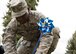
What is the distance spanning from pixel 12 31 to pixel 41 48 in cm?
84

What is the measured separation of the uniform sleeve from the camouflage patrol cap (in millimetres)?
441

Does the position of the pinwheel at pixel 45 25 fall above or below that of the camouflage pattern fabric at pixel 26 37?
above

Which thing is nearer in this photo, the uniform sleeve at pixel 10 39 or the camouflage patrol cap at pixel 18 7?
the camouflage patrol cap at pixel 18 7

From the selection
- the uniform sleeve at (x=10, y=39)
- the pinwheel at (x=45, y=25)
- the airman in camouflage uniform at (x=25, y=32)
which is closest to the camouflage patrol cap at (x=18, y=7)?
the airman in camouflage uniform at (x=25, y=32)

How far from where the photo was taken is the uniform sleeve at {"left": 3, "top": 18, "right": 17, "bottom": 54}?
22.9ft

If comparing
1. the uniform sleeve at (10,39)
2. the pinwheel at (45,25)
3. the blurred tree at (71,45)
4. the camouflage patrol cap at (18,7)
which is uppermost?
the camouflage patrol cap at (18,7)

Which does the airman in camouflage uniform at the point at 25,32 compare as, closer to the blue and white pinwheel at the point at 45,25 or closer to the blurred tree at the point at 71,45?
the blue and white pinwheel at the point at 45,25

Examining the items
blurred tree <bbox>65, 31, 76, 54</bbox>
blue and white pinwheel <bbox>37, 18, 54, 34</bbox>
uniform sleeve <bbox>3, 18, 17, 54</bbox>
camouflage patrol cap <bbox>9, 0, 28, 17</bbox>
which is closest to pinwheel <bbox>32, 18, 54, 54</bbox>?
blue and white pinwheel <bbox>37, 18, 54, 34</bbox>

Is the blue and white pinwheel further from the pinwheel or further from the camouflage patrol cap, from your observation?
the camouflage patrol cap

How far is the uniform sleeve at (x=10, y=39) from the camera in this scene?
22.9 feet

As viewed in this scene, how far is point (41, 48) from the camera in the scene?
657 cm

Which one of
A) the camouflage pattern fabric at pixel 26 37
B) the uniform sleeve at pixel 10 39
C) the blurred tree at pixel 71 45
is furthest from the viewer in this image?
the blurred tree at pixel 71 45

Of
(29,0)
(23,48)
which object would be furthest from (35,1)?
(23,48)

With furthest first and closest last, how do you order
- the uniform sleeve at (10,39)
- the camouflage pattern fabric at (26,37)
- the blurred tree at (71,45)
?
1. the blurred tree at (71,45)
2. the uniform sleeve at (10,39)
3. the camouflage pattern fabric at (26,37)
